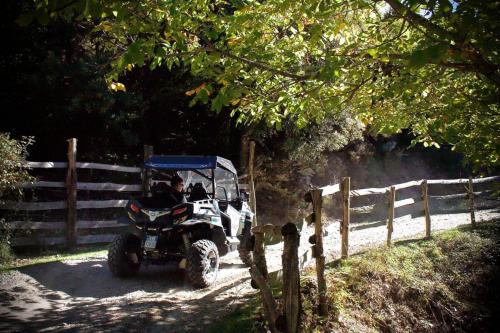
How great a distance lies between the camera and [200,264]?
601 cm

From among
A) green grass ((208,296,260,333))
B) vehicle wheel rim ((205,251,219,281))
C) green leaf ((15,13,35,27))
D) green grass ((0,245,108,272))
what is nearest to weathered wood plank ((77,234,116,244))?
green grass ((0,245,108,272))

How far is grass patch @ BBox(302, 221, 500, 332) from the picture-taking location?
5.63 metres

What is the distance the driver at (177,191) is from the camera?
667 centimetres

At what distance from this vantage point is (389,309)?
6.36 meters

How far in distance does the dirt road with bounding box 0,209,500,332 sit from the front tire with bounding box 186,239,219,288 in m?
0.17

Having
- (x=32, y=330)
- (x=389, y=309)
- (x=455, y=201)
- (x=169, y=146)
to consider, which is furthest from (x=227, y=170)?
(x=455, y=201)

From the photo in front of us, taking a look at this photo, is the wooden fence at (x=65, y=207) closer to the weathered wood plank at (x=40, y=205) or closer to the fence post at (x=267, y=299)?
the weathered wood plank at (x=40, y=205)

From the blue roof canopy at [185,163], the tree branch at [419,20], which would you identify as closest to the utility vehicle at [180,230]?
the blue roof canopy at [185,163]

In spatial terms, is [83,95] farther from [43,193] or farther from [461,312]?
[461,312]

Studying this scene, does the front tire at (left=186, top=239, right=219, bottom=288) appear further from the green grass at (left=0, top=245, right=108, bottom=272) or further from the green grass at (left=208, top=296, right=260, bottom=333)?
the green grass at (left=0, top=245, right=108, bottom=272)

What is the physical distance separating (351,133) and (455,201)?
29.1 ft

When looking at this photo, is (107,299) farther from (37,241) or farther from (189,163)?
(37,241)

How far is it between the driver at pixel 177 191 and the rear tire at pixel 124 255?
3.08ft

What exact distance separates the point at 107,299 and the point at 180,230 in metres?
1.44
